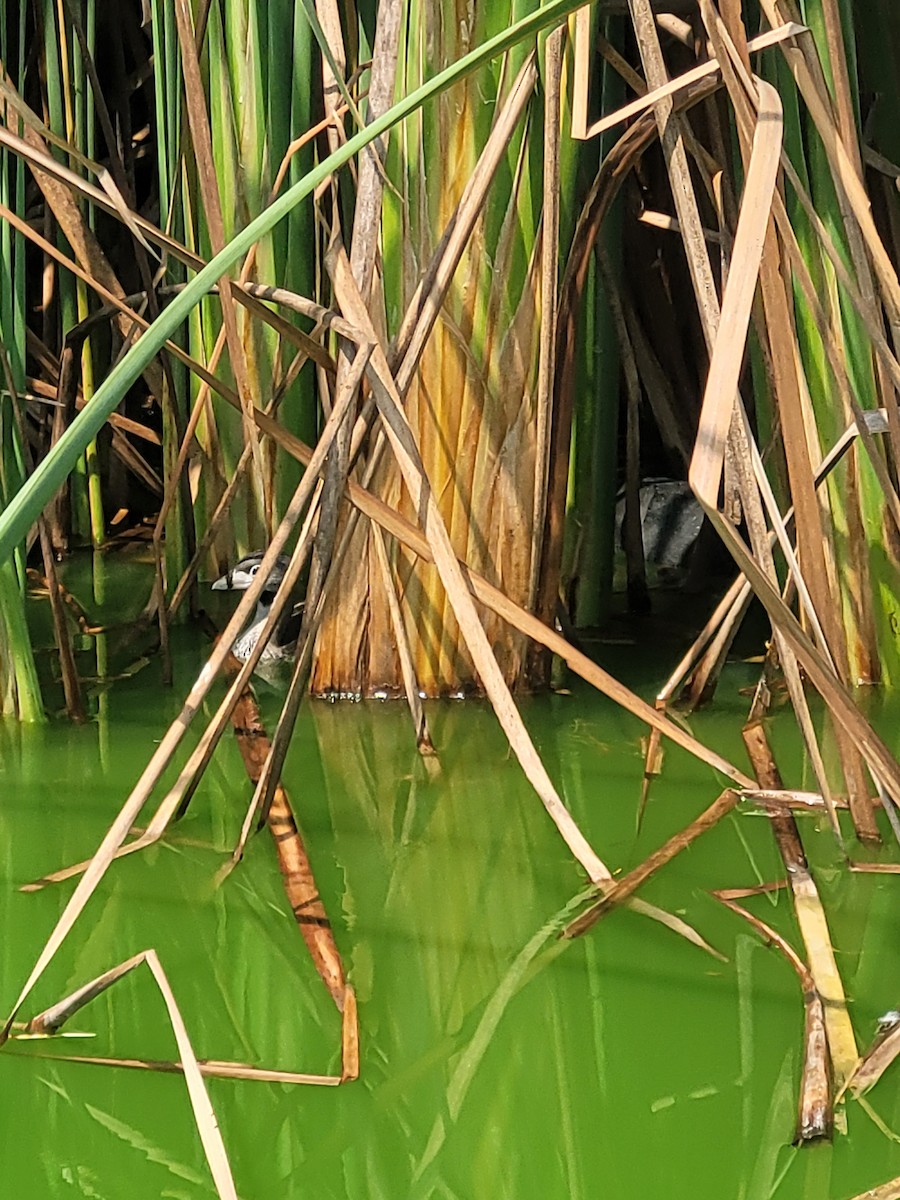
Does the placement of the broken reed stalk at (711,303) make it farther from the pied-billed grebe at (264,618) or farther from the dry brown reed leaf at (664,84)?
the pied-billed grebe at (264,618)

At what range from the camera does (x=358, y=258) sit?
3.59 ft

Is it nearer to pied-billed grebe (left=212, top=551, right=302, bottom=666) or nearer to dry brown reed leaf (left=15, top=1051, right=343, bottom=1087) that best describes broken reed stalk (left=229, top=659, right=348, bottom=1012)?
dry brown reed leaf (left=15, top=1051, right=343, bottom=1087)

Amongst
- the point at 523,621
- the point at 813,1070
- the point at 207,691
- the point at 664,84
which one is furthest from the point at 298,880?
the point at 664,84

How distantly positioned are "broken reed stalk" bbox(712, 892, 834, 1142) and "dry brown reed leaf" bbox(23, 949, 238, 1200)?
10.9 inches

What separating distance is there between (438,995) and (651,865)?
7.8 inches

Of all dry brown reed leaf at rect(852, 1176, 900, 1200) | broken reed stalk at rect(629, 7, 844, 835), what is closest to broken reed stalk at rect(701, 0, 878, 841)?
broken reed stalk at rect(629, 7, 844, 835)

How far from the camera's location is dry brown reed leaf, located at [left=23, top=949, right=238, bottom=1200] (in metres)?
0.64

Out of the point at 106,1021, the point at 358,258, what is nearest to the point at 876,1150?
the point at 106,1021

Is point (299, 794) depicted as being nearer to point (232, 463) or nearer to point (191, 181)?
point (232, 463)

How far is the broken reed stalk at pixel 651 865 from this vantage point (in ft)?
2.97

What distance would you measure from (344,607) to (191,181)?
0.65m

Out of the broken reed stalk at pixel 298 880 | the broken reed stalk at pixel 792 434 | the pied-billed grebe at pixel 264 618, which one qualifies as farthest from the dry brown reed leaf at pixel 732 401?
the pied-billed grebe at pixel 264 618

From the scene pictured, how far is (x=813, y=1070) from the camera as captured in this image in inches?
28.2

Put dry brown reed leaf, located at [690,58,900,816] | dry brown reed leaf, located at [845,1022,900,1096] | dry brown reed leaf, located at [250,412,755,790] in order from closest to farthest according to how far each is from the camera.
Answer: dry brown reed leaf, located at [690,58,900,816] → dry brown reed leaf, located at [845,1022,900,1096] → dry brown reed leaf, located at [250,412,755,790]
